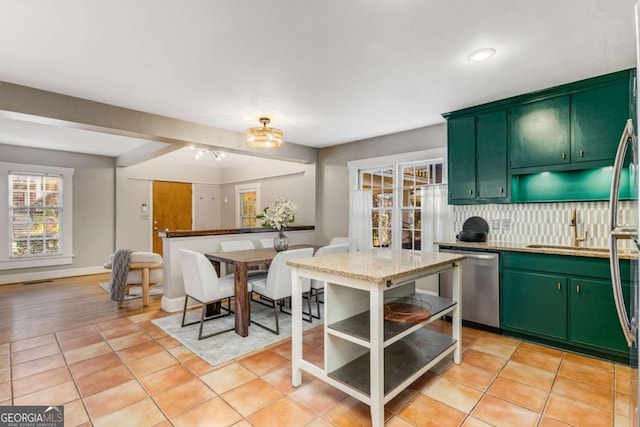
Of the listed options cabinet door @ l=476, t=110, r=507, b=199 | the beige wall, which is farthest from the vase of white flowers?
cabinet door @ l=476, t=110, r=507, b=199

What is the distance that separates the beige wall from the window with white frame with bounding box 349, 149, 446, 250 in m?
0.14

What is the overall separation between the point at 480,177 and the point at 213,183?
262 inches

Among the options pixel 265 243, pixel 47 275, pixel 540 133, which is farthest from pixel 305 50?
pixel 47 275

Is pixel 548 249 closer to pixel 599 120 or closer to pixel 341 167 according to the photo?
pixel 599 120

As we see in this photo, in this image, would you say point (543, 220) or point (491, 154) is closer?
point (543, 220)

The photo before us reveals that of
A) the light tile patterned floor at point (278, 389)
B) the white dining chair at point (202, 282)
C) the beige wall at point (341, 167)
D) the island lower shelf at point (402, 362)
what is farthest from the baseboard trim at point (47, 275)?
the island lower shelf at point (402, 362)

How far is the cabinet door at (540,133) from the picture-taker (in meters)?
3.01

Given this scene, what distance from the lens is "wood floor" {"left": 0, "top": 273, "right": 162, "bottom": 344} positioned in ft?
11.2

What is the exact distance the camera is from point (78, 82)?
2.83 metres

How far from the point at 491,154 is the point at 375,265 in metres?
2.30

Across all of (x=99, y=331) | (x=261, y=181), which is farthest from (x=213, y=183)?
(x=99, y=331)

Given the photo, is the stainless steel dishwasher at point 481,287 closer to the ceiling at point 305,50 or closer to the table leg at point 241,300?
the ceiling at point 305,50

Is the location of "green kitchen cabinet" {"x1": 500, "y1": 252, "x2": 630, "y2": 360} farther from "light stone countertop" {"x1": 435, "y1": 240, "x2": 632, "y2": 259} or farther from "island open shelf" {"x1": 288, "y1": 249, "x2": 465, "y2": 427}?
"island open shelf" {"x1": 288, "y1": 249, "x2": 465, "y2": 427}

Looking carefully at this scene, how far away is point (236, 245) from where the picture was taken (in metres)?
4.23
